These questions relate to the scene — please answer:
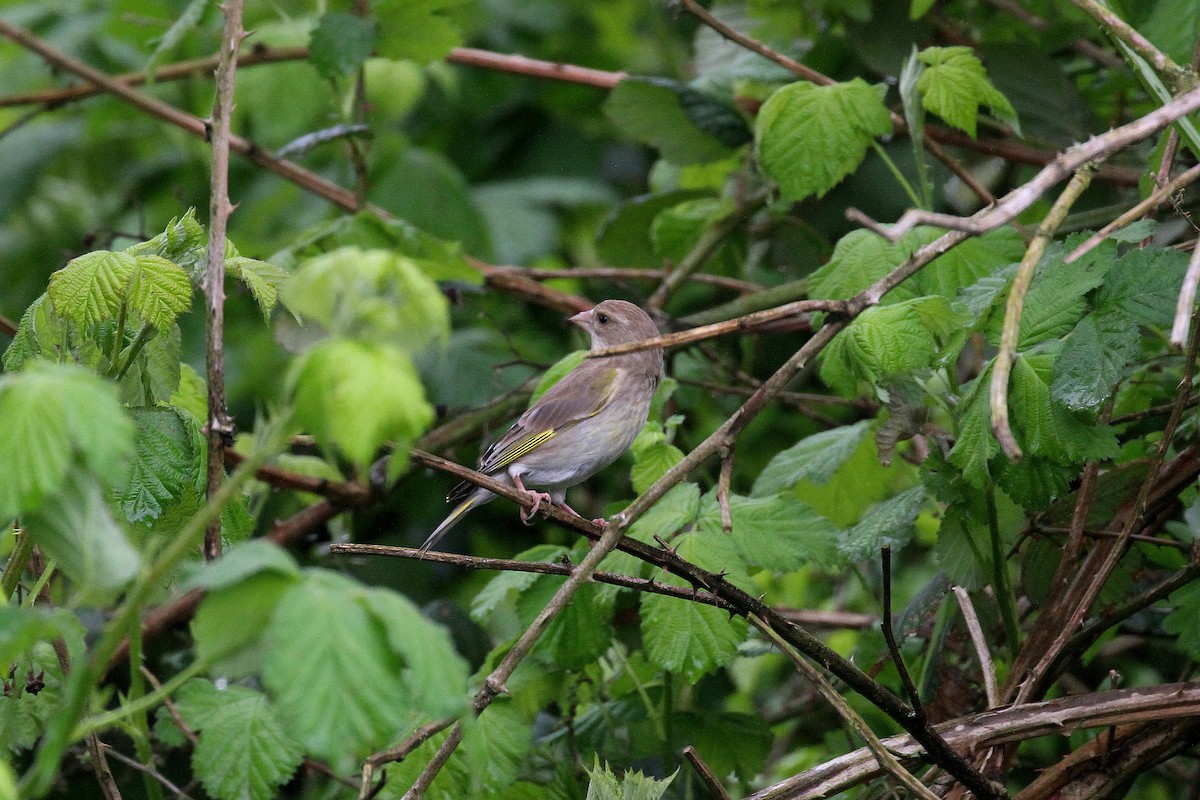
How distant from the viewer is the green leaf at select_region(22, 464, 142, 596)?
1.53 meters

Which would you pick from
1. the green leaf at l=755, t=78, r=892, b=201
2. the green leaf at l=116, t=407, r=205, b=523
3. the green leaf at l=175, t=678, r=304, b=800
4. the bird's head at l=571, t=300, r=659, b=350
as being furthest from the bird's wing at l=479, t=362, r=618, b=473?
the green leaf at l=116, t=407, r=205, b=523

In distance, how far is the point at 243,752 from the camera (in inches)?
107

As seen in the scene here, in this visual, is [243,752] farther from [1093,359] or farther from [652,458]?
[1093,359]

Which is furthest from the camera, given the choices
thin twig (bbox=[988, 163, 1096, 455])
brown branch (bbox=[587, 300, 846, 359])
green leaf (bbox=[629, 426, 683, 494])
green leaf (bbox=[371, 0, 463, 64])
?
green leaf (bbox=[371, 0, 463, 64])

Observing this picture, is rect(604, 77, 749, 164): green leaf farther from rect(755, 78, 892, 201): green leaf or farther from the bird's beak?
rect(755, 78, 892, 201): green leaf

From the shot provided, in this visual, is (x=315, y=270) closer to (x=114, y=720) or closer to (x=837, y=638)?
(x=114, y=720)

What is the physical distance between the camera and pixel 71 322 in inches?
98.1

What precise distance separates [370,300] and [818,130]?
94.2 inches

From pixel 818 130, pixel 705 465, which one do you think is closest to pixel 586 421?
pixel 705 465

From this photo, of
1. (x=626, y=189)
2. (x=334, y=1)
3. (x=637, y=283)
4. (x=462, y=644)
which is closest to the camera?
(x=462, y=644)

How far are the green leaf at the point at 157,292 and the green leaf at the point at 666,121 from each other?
8.40 feet

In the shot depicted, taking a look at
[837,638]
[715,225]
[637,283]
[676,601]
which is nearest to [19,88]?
[637,283]

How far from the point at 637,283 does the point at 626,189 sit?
2891 millimetres

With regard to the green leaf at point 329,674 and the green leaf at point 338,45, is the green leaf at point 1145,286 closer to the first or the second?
→ the green leaf at point 329,674
